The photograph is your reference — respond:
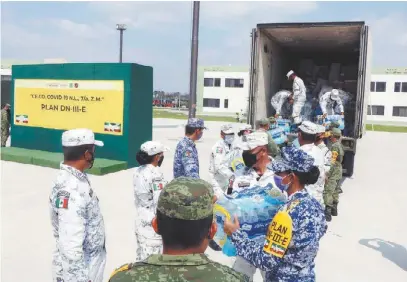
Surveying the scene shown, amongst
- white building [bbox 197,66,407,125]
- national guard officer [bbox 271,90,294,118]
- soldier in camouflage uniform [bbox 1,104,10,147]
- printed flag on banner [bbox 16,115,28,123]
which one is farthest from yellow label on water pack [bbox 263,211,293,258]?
white building [bbox 197,66,407,125]

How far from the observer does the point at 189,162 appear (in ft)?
14.7

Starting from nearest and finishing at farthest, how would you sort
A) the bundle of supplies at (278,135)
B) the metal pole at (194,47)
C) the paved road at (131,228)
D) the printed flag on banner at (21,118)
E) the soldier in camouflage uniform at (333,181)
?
the paved road at (131,228) < the soldier in camouflage uniform at (333,181) < the bundle of supplies at (278,135) < the printed flag on banner at (21,118) < the metal pole at (194,47)

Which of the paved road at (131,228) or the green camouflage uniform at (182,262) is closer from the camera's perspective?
the green camouflage uniform at (182,262)

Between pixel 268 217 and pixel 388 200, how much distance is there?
6.23 m

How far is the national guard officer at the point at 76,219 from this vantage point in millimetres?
2422

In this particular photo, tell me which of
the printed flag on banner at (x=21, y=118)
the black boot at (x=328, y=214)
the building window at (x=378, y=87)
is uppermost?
the building window at (x=378, y=87)

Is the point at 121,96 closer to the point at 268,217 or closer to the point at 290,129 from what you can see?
the point at 290,129

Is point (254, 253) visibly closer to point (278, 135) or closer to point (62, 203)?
point (62, 203)

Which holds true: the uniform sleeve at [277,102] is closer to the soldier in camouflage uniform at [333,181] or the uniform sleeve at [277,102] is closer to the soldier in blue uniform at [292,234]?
the soldier in camouflage uniform at [333,181]

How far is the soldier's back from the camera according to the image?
129 cm

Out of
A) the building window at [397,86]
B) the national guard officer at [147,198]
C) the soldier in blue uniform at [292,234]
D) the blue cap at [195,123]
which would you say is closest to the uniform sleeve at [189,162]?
the blue cap at [195,123]

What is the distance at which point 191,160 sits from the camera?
4.48 m

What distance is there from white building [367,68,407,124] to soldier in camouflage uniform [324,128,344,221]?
36.2 metres

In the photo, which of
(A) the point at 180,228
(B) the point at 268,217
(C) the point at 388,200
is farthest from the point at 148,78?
(A) the point at 180,228
